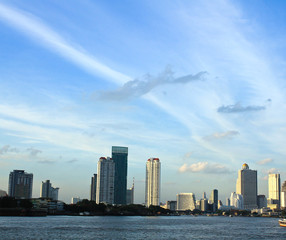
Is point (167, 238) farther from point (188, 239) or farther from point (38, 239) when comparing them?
point (38, 239)

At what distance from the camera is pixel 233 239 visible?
4237 inches

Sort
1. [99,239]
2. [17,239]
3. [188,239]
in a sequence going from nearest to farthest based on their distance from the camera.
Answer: [17,239], [99,239], [188,239]

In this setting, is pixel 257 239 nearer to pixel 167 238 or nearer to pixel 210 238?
pixel 210 238

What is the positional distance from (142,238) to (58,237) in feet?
70.2

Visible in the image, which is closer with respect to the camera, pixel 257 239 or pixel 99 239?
pixel 99 239

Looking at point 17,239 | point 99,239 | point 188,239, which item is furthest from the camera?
point 188,239

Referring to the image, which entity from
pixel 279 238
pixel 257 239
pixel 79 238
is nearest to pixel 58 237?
pixel 79 238

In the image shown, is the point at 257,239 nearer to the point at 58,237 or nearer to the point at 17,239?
the point at 58,237

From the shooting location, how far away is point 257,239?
109 m

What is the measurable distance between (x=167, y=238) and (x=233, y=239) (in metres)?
17.6

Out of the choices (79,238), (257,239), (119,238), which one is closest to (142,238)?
(119,238)

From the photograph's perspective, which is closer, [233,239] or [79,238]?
[79,238]

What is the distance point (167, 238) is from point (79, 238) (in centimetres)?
2347

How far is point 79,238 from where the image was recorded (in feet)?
329
